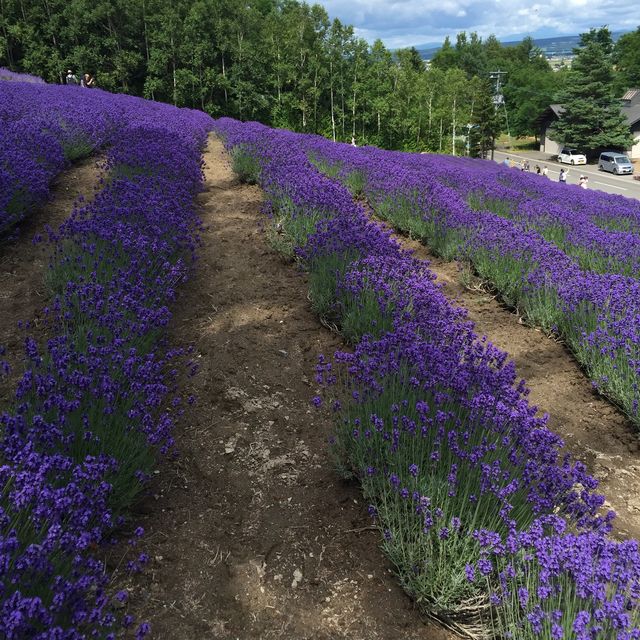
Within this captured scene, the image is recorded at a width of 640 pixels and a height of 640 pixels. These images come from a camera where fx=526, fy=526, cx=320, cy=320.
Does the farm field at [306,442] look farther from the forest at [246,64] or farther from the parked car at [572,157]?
the parked car at [572,157]

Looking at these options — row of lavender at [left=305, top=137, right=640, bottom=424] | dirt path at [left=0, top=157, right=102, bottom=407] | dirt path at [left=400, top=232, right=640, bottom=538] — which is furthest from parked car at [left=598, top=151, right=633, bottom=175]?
dirt path at [left=0, top=157, right=102, bottom=407]

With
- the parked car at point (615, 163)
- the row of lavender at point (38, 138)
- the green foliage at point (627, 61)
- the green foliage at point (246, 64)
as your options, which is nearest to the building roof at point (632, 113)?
the parked car at point (615, 163)

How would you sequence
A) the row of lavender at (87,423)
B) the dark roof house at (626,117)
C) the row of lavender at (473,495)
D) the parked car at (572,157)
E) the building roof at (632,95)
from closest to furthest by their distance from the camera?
1. the row of lavender at (87,423)
2. the row of lavender at (473,495)
3. the parked car at (572,157)
4. the dark roof house at (626,117)
5. the building roof at (632,95)

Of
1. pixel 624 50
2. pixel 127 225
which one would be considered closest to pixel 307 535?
pixel 127 225

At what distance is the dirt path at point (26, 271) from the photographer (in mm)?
3580

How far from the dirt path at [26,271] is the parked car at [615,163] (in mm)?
44494

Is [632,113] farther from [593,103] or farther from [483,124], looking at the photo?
[483,124]

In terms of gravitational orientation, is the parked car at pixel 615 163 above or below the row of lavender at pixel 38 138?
below

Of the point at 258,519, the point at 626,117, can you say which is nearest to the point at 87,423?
the point at 258,519

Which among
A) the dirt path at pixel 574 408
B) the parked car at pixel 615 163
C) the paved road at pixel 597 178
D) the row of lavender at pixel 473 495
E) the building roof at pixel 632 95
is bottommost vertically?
the paved road at pixel 597 178

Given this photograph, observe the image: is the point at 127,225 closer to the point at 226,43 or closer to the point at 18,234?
the point at 18,234

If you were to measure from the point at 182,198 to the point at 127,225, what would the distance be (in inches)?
55.9

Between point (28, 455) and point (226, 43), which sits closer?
point (28, 455)

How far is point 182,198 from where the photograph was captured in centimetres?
546
